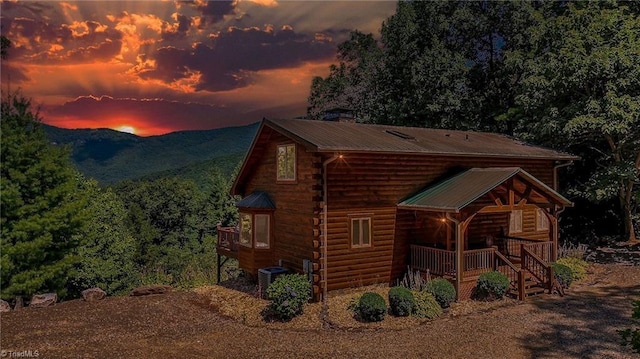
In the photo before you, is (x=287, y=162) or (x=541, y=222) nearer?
(x=287, y=162)

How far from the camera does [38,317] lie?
14.7 meters

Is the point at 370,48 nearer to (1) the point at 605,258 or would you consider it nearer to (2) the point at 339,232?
(1) the point at 605,258

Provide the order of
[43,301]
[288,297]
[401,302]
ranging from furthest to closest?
[43,301]
[288,297]
[401,302]

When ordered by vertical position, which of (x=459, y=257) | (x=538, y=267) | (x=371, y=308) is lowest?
(x=371, y=308)

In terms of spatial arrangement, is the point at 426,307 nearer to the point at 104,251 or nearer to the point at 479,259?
the point at 479,259

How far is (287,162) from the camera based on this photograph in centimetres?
1784

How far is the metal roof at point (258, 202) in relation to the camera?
1862 centimetres

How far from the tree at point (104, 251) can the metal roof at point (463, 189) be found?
76.7ft

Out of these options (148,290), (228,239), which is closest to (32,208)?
(148,290)

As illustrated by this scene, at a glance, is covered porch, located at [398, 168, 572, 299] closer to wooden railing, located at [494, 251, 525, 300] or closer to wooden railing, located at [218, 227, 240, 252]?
wooden railing, located at [494, 251, 525, 300]

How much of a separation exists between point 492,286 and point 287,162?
28.1 feet

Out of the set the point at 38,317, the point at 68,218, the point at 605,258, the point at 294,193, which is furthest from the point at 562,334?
the point at 68,218

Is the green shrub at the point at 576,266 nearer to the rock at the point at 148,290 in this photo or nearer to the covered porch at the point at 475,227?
the covered porch at the point at 475,227

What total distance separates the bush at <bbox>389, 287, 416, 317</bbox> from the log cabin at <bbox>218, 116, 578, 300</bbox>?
228 cm
